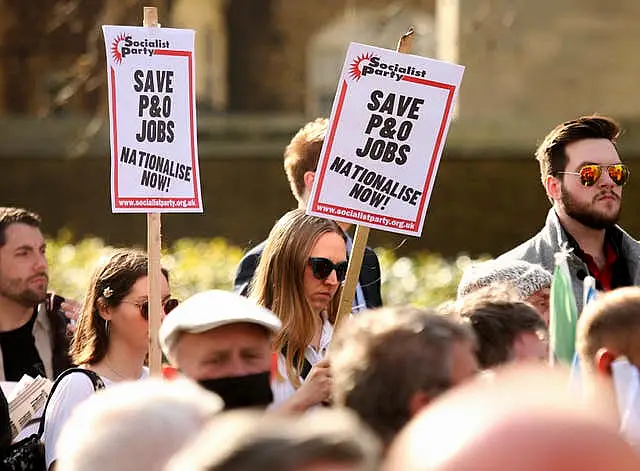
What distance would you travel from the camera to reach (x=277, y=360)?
5590mm

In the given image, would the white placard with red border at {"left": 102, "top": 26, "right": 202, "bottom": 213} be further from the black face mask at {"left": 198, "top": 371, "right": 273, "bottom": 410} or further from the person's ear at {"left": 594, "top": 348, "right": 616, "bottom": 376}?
the person's ear at {"left": 594, "top": 348, "right": 616, "bottom": 376}

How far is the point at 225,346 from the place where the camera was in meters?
4.31

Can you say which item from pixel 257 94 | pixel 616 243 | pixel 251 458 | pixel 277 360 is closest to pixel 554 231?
pixel 616 243

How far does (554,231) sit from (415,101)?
40.1 inches

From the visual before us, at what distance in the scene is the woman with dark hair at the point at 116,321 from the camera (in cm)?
592

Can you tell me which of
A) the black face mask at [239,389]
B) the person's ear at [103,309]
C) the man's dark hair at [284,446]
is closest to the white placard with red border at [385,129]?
the person's ear at [103,309]

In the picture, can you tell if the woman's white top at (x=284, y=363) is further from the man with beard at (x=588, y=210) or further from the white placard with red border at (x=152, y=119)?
the man with beard at (x=588, y=210)

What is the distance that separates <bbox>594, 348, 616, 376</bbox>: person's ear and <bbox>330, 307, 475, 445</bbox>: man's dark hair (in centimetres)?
71

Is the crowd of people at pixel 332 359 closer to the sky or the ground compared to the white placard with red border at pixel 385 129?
closer to the ground

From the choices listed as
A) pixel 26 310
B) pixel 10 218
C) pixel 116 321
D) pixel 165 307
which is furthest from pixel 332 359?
pixel 10 218

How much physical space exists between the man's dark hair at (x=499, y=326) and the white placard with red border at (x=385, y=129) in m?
1.33

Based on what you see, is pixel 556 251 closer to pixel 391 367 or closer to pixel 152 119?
pixel 152 119

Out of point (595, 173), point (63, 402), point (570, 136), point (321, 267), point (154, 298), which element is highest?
point (570, 136)

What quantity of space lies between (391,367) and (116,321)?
8.35ft
